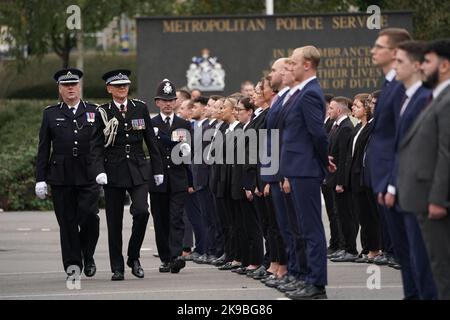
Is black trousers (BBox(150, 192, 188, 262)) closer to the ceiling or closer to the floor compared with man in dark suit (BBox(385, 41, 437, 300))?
closer to the floor

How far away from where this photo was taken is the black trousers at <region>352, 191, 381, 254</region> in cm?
1764

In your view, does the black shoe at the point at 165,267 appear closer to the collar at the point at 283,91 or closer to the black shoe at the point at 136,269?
the black shoe at the point at 136,269

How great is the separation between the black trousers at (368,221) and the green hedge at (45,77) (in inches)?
1025

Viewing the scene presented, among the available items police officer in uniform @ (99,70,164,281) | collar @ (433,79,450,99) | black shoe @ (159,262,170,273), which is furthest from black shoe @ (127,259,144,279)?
collar @ (433,79,450,99)

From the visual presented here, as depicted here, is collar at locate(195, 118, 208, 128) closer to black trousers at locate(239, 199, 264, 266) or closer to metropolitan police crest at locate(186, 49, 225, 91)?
black trousers at locate(239, 199, 264, 266)

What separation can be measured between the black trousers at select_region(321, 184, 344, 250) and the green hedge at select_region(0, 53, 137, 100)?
24365 millimetres

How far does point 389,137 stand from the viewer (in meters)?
11.9

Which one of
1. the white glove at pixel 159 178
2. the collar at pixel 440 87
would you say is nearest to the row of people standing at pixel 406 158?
the collar at pixel 440 87

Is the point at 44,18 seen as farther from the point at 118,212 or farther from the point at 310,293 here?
the point at 310,293

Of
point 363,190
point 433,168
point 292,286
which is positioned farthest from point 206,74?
point 433,168

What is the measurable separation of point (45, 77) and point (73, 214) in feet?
101

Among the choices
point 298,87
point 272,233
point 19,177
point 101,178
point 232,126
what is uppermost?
point 298,87
